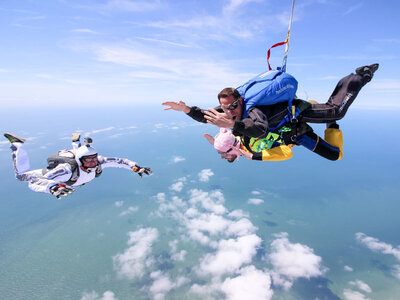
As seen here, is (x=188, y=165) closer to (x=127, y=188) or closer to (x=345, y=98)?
(x=127, y=188)

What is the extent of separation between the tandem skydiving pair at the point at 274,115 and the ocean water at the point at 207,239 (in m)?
98.0

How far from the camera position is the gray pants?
9.76 feet

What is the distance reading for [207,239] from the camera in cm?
10681

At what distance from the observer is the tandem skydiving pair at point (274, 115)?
2414mm

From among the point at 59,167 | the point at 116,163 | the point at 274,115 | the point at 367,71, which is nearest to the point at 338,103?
the point at 367,71

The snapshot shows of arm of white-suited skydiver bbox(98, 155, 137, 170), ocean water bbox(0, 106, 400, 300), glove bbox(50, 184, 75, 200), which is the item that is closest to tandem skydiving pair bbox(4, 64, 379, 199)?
glove bbox(50, 184, 75, 200)

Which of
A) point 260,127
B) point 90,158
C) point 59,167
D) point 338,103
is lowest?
point 59,167

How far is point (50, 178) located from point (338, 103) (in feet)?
16.7

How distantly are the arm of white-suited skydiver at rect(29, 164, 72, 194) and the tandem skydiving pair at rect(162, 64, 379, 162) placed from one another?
225 cm

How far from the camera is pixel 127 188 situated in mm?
126438

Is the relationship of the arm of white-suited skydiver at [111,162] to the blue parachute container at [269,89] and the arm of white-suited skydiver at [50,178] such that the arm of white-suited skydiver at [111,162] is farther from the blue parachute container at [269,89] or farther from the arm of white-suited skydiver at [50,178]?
the blue parachute container at [269,89]

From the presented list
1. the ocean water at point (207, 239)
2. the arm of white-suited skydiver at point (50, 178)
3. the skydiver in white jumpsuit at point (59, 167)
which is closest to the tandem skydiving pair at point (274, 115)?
the skydiver in white jumpsuit at point (59, 167)

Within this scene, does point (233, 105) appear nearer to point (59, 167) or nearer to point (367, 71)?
point (367, 71)

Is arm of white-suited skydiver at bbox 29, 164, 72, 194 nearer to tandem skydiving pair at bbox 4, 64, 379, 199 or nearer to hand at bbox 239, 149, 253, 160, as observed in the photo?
tandem skydiving pair at bbox 4, 64, 379, 199
